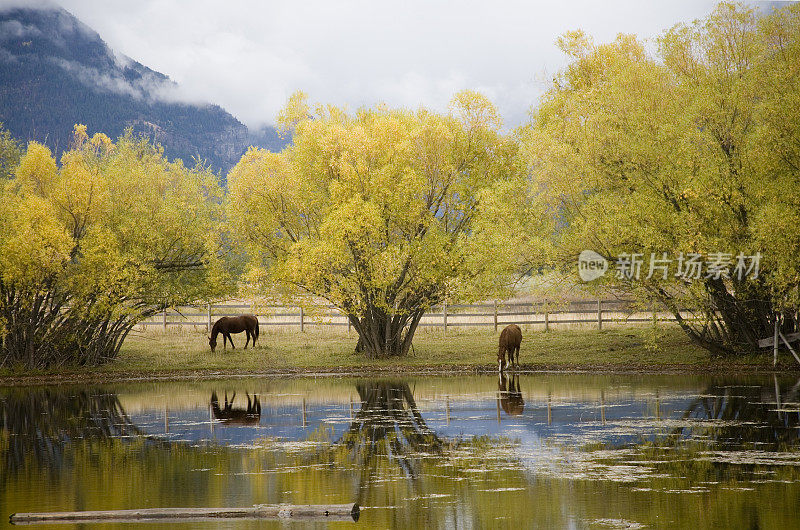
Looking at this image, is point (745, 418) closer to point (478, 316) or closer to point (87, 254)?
point (87, 254)

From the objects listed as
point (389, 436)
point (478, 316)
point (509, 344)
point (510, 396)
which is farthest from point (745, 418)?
point (478, 316)

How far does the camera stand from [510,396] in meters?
22.8

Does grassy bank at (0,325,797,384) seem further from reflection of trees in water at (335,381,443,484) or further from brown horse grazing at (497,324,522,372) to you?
reflection of trees in water at (335,381,443,484)

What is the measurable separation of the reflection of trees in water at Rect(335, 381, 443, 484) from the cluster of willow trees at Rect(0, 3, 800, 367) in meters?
10.7

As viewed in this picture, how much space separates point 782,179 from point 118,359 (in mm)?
28126

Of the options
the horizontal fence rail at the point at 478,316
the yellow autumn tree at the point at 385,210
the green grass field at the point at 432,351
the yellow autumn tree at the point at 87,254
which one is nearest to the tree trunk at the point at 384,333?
the yellow autumn tree at the point at 385,210

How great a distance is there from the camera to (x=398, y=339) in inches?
1409

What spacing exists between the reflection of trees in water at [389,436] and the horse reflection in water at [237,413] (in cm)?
259

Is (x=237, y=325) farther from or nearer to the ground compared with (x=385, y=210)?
nearer to the ground

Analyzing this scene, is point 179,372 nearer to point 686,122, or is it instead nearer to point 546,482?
point 686,122

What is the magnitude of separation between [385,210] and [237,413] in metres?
14.9

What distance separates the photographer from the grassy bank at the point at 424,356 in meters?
31.1

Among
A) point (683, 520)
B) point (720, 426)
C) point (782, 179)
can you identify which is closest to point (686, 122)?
point (782, 179)

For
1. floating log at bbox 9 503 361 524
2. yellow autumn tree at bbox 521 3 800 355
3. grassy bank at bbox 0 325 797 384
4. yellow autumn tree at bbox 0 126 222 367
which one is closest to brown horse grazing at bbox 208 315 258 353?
grassy bank at bbox 0 325 797 384
